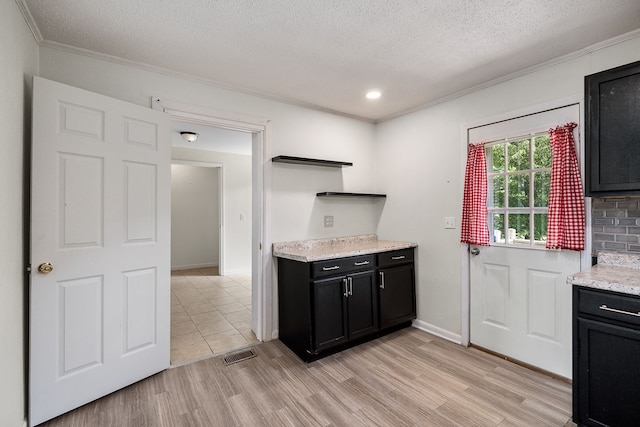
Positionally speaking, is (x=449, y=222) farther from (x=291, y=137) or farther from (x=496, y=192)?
(x=291, y=137)

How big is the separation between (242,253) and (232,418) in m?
4.33


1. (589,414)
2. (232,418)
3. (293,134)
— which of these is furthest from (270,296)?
(589,414)

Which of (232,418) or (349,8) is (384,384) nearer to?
(232,418)

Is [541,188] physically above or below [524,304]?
above

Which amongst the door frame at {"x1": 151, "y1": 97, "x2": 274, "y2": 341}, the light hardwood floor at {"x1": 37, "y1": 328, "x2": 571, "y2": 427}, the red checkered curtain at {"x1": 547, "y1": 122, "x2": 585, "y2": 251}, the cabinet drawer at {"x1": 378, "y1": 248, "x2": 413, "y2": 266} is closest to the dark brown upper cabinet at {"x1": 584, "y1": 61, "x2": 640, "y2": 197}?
the red checkered curtain at {"x1": 547, "y1": 122, "x2": 585, "y2": 251}

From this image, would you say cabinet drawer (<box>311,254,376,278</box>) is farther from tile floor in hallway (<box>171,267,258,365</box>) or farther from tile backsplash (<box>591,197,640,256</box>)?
tile backsplash (<box>591,197,640,256</box>)

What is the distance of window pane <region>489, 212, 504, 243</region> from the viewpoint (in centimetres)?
254

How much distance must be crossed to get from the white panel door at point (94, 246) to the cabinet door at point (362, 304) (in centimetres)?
149

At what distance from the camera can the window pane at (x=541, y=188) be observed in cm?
226

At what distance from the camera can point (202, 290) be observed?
466cm

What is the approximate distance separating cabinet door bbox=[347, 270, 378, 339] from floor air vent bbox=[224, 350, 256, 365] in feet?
2.93

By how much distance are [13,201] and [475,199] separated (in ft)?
10.3

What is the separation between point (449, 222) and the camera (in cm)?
284

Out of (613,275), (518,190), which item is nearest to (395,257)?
(518,190)
